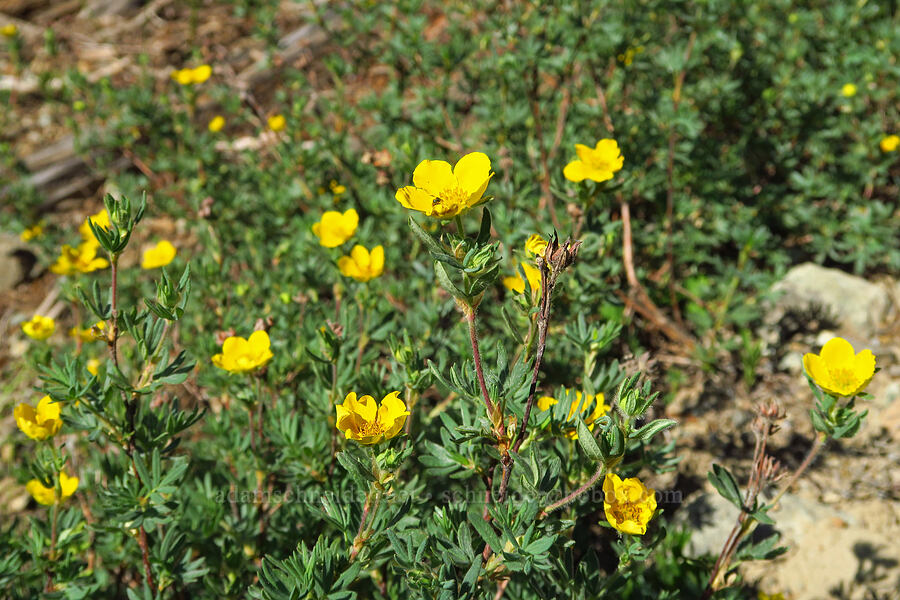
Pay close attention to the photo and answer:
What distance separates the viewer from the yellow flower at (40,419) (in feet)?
6.54

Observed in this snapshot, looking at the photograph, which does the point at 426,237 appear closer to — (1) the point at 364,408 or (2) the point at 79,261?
(1) the point at 364,408

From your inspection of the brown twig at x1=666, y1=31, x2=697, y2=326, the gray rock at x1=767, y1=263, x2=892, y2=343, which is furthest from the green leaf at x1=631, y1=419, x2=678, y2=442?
the gray rock at x1=767, y1=263, x2=892, y2=343

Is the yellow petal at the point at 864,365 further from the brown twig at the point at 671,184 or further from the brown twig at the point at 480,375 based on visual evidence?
the brown twig at the point at 671,184

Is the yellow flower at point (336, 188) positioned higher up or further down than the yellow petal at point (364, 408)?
further down

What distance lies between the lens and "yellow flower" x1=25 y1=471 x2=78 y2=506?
214 cm

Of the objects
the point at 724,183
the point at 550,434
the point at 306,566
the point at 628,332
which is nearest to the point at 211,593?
the point at 306,566

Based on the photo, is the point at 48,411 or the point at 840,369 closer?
the point at 840,369

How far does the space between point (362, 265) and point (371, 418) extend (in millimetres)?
947

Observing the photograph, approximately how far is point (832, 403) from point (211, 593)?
79.8 inches

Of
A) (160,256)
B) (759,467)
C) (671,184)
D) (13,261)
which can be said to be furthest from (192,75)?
(759,467)

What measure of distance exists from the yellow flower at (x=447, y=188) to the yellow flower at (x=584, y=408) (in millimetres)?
639

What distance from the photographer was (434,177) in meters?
1.71

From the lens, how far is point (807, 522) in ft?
9.25

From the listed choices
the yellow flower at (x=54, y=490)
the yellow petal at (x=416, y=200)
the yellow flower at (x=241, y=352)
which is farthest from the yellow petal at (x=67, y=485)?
the yellow petal at (x=416, y=200)
